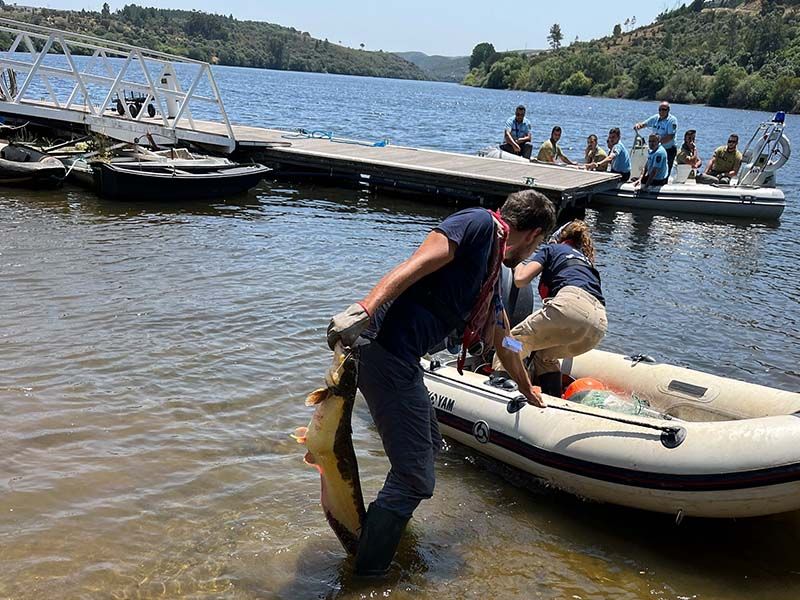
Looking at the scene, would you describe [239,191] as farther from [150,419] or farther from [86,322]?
[150,419]

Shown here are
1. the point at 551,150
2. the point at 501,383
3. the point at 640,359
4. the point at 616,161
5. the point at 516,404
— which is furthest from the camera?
the point at 551,150

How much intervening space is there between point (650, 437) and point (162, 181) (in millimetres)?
11115

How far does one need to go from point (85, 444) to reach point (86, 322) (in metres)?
2.51

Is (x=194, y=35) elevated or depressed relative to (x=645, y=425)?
elevated

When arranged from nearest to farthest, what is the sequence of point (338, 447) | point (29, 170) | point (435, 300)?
point (435, 300)
point (338, 447)
point (29, 170)

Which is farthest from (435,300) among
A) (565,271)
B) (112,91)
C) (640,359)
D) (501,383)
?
(112,91)

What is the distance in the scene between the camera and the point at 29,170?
13.8m

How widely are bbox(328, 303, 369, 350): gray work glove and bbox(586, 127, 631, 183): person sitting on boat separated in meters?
15.4

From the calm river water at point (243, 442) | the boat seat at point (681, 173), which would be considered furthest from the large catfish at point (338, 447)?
the boat seat at point (681, 173)

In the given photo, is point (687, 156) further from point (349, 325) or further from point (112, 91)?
point (349, 325)

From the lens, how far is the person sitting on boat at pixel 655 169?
16.2 meters

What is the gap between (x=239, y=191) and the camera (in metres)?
15.1

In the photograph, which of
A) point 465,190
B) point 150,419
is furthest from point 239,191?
point 150,419

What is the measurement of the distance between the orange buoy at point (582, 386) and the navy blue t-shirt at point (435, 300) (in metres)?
2.60
